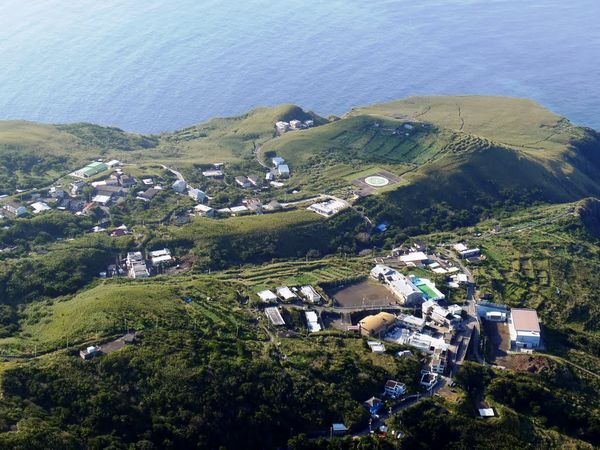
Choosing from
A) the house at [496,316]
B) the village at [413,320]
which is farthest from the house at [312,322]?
the house at [496,316]

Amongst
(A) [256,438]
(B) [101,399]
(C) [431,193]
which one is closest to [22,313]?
(B) [101,399]

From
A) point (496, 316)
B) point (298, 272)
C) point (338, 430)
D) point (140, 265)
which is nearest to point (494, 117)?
point (298, 272)

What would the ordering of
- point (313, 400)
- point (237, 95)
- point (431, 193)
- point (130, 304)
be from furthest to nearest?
point (237, 95), point (431, 193), point (130, 304), point (313, 400)

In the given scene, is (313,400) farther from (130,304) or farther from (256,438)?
(130,304)

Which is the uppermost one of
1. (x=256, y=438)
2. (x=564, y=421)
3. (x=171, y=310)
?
(x=171, y=310)

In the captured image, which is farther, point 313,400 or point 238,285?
point 238,285

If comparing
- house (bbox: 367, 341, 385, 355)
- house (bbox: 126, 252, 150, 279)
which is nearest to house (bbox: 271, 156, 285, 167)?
house (bbox: 126, 252, 150, 279)

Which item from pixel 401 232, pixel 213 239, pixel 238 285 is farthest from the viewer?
pixel 401 232

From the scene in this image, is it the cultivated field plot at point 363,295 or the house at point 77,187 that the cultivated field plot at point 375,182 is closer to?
the cultivated field plot at point 363,295
